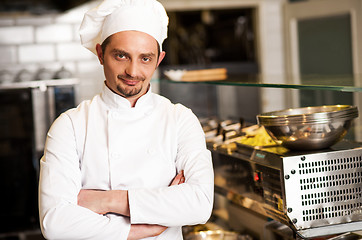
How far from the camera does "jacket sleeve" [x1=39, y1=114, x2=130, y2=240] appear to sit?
5.12 ft

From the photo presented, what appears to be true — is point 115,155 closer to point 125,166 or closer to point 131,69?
point 125,166

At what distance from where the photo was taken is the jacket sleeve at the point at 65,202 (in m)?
1.56

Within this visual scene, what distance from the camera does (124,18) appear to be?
1661mm

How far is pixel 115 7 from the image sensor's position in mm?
1684

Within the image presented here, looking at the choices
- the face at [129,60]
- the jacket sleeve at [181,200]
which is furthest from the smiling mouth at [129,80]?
the jacket sleeve at [181,200]

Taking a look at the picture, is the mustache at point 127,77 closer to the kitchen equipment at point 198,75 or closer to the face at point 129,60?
the face at point 129,60

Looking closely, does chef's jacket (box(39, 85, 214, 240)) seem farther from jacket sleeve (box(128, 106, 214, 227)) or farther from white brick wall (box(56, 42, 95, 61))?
white brick wall (box(56, 42, 95, 61))

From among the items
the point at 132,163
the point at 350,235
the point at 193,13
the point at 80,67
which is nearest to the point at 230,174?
the point at 350,235

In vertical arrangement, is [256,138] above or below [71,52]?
below

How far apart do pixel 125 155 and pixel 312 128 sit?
2.06 ft

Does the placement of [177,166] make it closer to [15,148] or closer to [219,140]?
[219,140]

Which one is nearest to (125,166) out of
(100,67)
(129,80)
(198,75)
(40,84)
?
(129,80)

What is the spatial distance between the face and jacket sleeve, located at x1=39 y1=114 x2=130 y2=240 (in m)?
0.23

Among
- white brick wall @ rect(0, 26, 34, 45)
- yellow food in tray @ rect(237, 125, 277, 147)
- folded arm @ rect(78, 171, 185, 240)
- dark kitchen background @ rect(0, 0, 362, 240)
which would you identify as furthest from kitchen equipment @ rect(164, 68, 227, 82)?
white brick wall @ rect(0, 26, 34, 45)
